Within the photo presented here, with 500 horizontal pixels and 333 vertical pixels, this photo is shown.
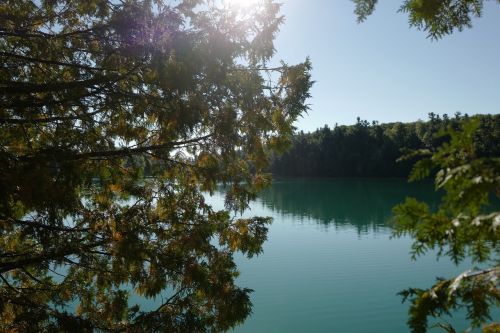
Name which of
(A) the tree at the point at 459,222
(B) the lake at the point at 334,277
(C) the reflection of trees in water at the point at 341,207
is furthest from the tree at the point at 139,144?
(C) the reflection of trees in water at the point at 341,207

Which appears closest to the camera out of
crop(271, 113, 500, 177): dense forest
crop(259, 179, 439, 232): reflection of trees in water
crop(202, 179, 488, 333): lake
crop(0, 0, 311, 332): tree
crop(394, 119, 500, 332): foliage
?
crop(394, 119, 500, 332): foliage

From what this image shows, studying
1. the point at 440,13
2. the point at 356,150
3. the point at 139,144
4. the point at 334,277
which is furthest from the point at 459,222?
the point at 356,150

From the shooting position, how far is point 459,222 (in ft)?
4.61

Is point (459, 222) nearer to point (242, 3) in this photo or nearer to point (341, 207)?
point (242, 3)

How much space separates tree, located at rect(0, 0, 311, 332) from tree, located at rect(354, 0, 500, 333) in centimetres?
286

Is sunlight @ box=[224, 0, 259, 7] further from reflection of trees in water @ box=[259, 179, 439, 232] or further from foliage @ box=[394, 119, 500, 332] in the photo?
reflection of trees in water @ box=[259, 179, 439, 232]

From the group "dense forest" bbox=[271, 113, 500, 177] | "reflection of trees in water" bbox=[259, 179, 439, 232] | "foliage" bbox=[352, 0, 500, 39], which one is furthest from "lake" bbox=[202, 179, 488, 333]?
"dense forest" bbox=[271, 113, 500, 177]

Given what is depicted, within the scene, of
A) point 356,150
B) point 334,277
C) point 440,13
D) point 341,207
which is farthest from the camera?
point 356,150

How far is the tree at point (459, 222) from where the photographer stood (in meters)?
1.35

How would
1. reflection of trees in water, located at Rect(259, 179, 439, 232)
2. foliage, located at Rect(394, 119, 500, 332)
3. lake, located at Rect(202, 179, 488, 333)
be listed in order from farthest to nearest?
1. reflection of trees in water, located at Rect(259, 179, 439, 232)
2. lake, located at Rect(202, 179, 488, 333)
3. foliage, located at Rect(394, 119, 500, 332)

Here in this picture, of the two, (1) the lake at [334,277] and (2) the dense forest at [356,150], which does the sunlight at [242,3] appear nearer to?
(1) the lake at [334,277]

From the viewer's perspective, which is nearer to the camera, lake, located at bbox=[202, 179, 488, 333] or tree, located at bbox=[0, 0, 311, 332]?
→ tree, located at bbox=[0, 0, 311, 332]

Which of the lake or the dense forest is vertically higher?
the dense forest

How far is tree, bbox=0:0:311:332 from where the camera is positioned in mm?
4008
